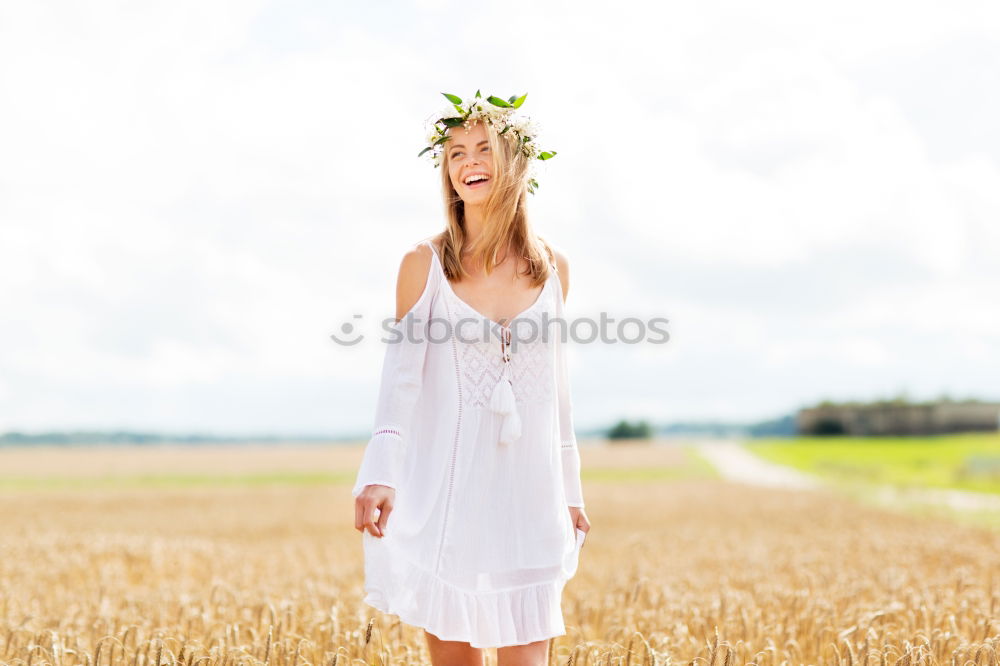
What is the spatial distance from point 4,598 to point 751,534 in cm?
1120

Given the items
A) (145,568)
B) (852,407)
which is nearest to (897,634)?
(145,568)

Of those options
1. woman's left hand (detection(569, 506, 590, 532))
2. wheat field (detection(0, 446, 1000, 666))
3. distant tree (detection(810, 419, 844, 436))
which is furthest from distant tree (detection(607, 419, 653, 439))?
woman's left hand (detection(569, 506, 590, 532))

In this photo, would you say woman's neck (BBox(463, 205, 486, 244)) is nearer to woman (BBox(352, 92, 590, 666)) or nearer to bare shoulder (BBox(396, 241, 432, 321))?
woman (BBox(352, 92, 590, 666))

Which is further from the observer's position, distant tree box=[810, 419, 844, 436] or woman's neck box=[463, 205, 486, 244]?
distant tree box=[810, 419, 844, 436]

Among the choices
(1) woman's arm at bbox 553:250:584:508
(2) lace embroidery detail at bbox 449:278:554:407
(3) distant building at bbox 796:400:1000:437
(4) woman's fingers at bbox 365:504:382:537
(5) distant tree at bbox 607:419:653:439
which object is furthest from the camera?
(5) distant tree at bbox 607:419:653:439

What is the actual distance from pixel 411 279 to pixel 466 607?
3.79ft

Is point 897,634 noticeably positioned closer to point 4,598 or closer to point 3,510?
point 4,598

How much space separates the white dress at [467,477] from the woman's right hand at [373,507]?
0.03 metres

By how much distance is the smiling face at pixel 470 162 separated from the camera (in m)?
3.51

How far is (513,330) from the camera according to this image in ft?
11.3

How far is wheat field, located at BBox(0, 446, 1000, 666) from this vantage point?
4758 millimetres

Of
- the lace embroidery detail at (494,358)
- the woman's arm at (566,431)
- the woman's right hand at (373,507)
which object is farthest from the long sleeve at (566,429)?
the woman's right hand at (373,507)

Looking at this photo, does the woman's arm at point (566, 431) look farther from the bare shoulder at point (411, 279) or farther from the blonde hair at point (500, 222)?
the bare shoulder at point (411, 279)

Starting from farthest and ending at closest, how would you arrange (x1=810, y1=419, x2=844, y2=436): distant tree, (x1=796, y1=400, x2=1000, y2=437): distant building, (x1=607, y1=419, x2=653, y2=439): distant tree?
(x1=607, y1=419, x2=653, y2=439): distant tree → (x1=810, y1=419, x2=844, y2=436): distant tree → (x1=796, y1=400, x2=1000, y2=437): distant building
